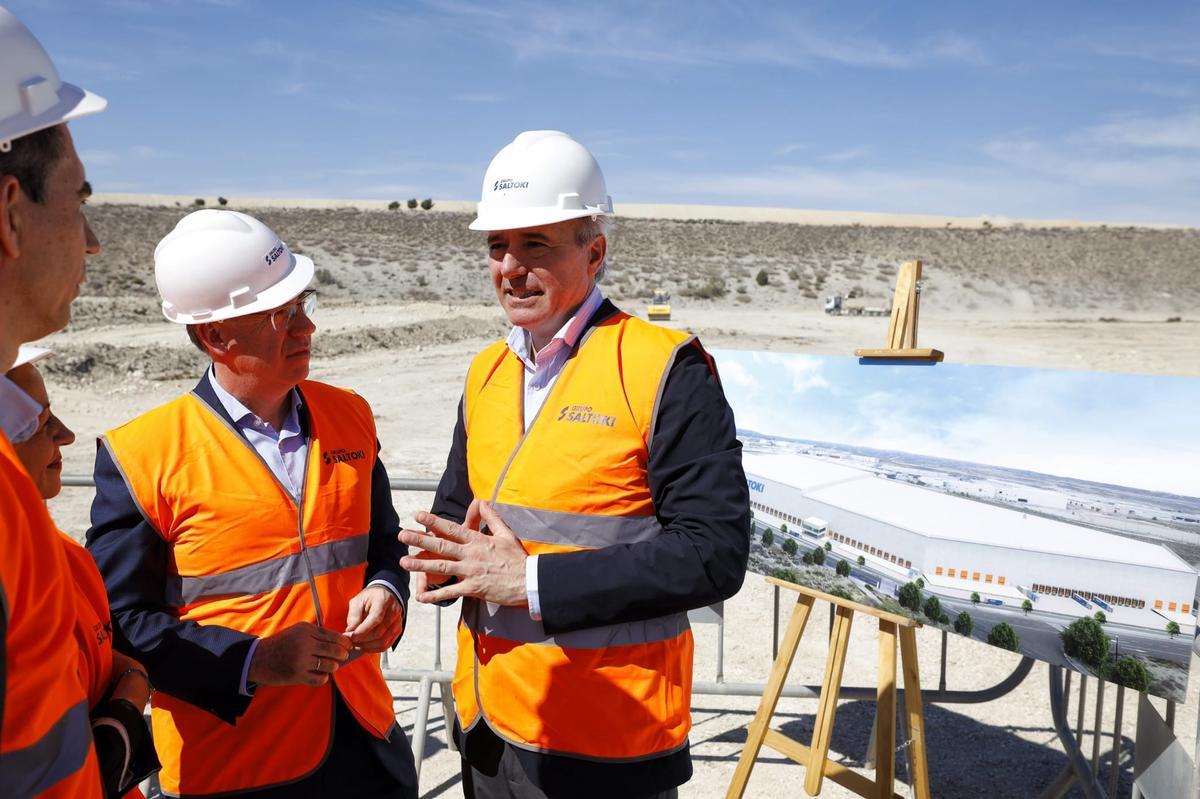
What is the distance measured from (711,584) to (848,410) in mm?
2883

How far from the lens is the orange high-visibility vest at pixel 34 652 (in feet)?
3.74

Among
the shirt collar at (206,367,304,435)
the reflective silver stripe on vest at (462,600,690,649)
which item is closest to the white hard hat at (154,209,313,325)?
the shirt collar at (206,367,304,435)

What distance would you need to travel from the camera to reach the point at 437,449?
13531 mm

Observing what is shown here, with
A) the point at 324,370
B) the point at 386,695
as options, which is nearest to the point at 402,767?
the point at 386,695

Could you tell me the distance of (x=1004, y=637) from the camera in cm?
373

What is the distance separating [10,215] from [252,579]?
4.63ft

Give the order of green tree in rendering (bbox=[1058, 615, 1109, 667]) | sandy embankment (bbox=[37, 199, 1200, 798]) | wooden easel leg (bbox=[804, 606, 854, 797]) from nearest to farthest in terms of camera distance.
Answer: green tree in rendering (bbox=[1058, 615, 1109, 667]) < wooden easel leg (bbox=[804, 606, 854, 797]) < sandy embankment (bbox=[37, 199, 1200, 798])

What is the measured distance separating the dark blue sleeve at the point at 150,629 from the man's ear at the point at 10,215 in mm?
1256

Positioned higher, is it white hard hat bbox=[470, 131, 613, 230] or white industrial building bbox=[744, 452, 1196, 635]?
white hard hat bbox=[470, 131, 613, 230]

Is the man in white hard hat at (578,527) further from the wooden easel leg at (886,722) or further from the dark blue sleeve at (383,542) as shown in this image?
the wooden easel leg at (886,722)

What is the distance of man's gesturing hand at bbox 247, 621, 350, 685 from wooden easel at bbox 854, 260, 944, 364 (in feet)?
11.2

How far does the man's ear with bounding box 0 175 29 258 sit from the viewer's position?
4.22ft

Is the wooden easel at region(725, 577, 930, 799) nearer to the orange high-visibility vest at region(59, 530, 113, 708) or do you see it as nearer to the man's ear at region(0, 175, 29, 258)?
the orange high-visibility vest at region(59, 530, 113, 708)

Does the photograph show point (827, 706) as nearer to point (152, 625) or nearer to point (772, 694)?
point (772, 694)
